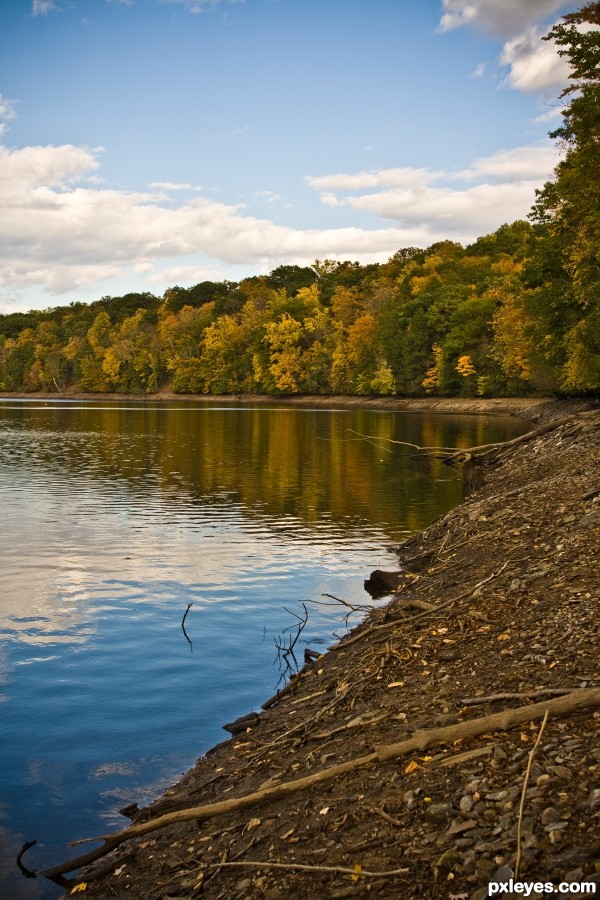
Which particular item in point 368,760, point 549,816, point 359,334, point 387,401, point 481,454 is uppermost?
point 359,334

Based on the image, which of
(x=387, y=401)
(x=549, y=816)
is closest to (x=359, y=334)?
(x=387, y=401)

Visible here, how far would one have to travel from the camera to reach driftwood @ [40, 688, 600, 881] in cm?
753

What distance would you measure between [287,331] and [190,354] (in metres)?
33.3

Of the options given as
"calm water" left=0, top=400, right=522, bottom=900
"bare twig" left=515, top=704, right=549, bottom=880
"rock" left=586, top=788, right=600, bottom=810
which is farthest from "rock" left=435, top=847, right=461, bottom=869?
"calm water" left=0, top=400, right=522, bottom=900

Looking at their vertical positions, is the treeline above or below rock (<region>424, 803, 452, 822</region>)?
A: above

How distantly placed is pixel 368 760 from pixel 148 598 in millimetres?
11833

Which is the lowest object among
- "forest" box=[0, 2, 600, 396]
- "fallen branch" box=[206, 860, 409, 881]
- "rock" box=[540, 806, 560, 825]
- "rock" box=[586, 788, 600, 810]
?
"fallen branch" box=[206, 860, 409, 881]

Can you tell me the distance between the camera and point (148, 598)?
61.7 feet

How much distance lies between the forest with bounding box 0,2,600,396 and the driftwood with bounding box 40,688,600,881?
33829mm

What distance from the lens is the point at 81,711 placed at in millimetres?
12414

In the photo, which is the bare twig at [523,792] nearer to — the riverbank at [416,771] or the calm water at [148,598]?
the riverbank at [416,771]

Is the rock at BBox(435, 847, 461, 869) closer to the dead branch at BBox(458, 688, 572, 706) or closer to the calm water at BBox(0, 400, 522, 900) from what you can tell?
the dead branch at BBox(458, 688, 572, 706)

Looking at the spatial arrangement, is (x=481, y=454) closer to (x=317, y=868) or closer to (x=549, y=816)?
(x=549, y=816)

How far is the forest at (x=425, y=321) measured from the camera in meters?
42.7
